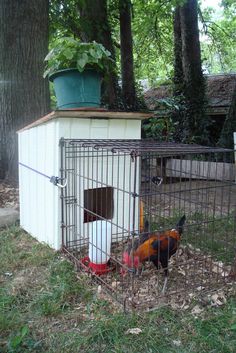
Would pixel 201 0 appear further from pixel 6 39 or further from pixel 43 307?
pixel 43 307

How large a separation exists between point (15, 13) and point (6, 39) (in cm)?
35

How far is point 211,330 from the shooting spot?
2.16 metres

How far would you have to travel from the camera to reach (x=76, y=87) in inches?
128

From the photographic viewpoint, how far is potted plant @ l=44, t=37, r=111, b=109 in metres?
3.17

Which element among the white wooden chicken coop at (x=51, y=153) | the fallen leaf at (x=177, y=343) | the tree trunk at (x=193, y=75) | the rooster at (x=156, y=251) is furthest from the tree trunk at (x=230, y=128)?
A: the fallen leaf at (x=177, y=343)

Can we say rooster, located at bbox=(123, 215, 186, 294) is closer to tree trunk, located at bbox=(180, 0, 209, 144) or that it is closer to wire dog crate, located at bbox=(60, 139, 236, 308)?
wire dog crate, located at bbox=(60, 139, 236, 308)

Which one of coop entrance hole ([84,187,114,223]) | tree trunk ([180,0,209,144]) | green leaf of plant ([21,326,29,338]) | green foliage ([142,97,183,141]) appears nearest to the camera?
green leaf of plant ([21,326,29,338])

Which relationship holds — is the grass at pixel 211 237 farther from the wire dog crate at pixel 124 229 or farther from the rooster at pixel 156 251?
the rooster at pixel 156 251

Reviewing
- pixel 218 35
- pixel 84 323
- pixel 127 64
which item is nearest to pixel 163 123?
pixel 127 64

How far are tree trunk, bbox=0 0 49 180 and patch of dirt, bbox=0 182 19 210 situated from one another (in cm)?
14

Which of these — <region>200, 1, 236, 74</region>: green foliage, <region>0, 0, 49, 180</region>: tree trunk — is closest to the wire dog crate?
<region>0, 0, 49, 180</region>: tree trunk

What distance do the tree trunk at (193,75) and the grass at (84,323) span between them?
7527 mm

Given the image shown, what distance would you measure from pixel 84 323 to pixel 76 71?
2.08 meters

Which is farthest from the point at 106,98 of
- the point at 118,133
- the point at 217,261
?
the point at 217,261
